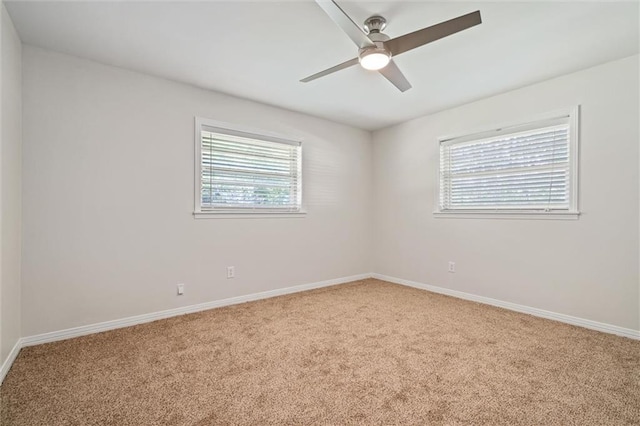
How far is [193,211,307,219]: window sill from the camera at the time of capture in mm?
3286

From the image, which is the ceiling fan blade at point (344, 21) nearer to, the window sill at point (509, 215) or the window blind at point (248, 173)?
the window blind at point (248, 173)

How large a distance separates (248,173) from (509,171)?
2968mm

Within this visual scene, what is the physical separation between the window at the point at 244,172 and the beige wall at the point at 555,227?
170 centimetres

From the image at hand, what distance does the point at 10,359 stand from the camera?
6.75 ft

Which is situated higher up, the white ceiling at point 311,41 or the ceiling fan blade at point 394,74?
the white ceiling at point 311,41

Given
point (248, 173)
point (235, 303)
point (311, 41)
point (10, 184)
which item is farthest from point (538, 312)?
point (10, 184)

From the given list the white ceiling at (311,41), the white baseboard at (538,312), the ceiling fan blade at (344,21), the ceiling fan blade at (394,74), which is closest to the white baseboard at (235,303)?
the white baseboard at (538,312)

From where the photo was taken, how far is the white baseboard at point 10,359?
1.90 meters

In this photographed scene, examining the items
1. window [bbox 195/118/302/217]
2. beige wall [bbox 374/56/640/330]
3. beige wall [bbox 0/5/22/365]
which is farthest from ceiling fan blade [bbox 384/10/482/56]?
beige wall [bbox 0/5/22/365]

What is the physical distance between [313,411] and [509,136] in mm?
3352

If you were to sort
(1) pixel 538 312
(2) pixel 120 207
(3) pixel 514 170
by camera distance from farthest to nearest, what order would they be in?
(3) pixel 514 170 < (1) pixel 538 312 < (2) pixel 120 207

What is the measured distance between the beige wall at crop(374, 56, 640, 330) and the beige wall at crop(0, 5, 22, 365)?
409cm

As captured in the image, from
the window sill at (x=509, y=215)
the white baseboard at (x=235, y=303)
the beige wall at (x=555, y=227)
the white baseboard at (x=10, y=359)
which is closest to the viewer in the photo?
the white baseboard at (x=10, y=359)

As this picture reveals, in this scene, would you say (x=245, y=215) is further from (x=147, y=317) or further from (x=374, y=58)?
(x=374, y=58)
